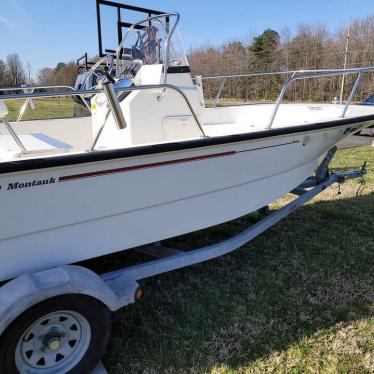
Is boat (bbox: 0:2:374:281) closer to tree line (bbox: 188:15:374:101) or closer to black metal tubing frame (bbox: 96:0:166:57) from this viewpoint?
black metal tubing frame (bbox: 96:0:166:57)

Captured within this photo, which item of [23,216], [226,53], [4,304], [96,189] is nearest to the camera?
[4,304]

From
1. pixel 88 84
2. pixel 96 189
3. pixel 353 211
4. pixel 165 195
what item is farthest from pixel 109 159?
pixel 353 211

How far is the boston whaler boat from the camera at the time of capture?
2262 mm

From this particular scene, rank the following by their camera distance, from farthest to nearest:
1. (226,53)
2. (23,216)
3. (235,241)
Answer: (226,53) → (235,241) → (23,216)

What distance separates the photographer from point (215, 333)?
2715 mm

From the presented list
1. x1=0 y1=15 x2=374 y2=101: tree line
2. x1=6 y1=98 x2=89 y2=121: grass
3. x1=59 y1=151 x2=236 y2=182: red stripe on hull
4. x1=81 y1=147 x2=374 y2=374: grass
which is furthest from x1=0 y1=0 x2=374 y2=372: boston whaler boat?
x1=0 y1=15 x2=374 y2=101: tree line

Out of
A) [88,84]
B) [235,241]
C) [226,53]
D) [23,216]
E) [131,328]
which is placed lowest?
[131,328]

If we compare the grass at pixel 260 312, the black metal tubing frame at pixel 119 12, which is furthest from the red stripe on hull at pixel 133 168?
the black metal tubing frame at pixel 119 12

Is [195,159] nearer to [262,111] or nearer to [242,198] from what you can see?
[242,198]

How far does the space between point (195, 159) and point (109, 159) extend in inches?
25.7

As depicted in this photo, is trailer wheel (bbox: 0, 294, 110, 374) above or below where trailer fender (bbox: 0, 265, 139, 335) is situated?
below

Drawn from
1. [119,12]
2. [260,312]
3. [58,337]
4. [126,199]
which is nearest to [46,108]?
[119,12]

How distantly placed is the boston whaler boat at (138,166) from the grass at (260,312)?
1.86ft

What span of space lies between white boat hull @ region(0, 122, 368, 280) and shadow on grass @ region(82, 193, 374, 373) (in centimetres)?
59
